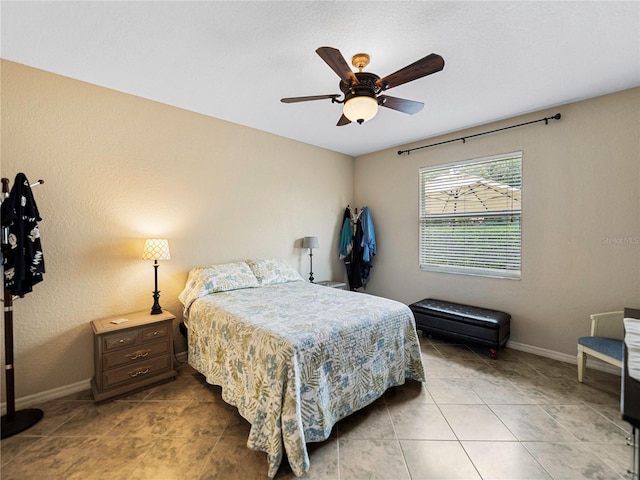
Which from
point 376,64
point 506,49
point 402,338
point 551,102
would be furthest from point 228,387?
point 551,102

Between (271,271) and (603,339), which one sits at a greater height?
(271,271)

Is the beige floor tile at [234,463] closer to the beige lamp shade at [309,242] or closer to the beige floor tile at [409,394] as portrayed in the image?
the beige floor tile at [409,394]

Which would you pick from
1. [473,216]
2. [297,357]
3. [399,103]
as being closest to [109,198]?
[297,357]

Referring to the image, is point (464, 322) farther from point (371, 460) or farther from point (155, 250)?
point (155, 250)

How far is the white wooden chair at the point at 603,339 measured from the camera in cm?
227

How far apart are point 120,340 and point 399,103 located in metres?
2.98

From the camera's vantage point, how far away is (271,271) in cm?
337

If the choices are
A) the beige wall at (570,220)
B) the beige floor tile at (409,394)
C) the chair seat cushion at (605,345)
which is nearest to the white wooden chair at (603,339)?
the chair seat cushion at (605,345)

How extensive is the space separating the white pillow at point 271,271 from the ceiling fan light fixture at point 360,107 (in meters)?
2.09

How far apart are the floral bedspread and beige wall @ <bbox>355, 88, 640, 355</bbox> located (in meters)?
1.72

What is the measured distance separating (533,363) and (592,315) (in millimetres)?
737

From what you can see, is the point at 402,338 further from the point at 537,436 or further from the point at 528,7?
the point at 528,7

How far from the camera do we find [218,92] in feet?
8.57

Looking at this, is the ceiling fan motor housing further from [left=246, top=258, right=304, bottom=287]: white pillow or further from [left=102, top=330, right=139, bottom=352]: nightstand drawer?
[left=102, top=330, right=139, bottom=352]: nightstand drawer
